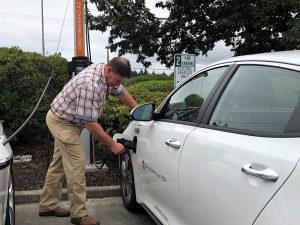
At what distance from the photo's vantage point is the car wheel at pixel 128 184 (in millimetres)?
4848

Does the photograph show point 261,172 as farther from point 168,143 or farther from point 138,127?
point 138,127

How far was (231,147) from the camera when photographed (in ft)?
8.63

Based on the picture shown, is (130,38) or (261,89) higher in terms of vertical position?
(130,38)

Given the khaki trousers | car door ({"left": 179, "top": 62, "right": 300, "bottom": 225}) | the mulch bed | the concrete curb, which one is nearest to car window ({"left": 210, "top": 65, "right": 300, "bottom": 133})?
car door ({"left": 179, "top": 62, "right": 300, "bottom": 225})

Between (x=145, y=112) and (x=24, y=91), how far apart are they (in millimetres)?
4042

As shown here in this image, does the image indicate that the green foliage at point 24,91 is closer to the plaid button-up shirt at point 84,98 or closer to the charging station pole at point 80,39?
the charging station pole at point 80,39

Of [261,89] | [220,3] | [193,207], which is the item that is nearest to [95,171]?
[193,207]

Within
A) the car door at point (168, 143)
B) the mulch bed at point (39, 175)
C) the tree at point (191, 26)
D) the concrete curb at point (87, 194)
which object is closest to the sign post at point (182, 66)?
the mulch bed at point (39, 175)

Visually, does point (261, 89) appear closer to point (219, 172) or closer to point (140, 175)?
point (219, 172)

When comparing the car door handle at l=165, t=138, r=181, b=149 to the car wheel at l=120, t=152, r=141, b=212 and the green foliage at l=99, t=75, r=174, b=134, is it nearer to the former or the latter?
the car wheel at l=120, t=152, r=141, b=212

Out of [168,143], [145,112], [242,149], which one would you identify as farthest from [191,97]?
[242,149]

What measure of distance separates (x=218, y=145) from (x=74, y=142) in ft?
6.92

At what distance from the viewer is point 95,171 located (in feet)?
21.1

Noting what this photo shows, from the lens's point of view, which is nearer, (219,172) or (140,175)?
(219,172)
